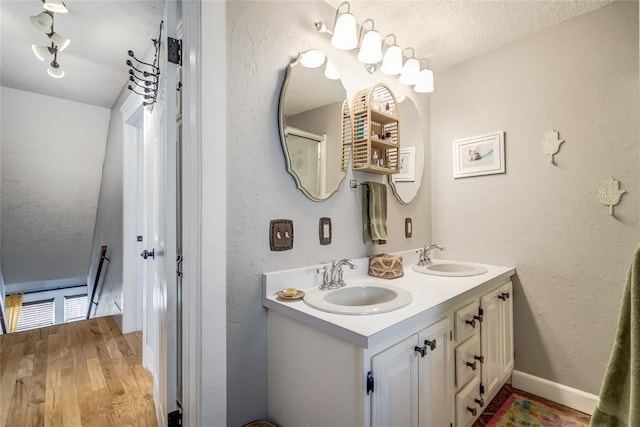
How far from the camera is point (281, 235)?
1.30 metres

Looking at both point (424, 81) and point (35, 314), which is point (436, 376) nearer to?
point (424, 81)

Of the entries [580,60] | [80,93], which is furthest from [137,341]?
[580,60]

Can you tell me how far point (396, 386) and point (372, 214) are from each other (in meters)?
0.93

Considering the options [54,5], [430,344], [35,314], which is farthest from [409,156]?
[35,314]

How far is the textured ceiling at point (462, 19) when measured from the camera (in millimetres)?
1554

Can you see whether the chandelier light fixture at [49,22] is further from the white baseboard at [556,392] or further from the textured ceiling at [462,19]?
the white baseboard at [556,392]

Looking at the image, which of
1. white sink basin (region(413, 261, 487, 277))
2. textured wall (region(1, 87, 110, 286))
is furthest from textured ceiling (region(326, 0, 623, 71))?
textured wall (region(1, 87, 110, 286))

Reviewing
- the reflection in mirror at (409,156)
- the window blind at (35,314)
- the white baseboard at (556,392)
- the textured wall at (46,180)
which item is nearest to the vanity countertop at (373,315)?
the reflection in mirror at (409,156)

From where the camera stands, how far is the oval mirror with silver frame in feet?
4.40

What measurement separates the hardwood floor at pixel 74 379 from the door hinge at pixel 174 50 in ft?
5.88

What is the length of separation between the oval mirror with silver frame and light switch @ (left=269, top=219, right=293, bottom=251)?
19cm

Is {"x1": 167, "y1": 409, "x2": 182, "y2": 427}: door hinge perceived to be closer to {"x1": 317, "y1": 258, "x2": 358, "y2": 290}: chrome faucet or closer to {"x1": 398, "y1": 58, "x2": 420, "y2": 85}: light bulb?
{"x1": 317, "y1": 258, "x2": 358, "y2": 290}: chrome faucet

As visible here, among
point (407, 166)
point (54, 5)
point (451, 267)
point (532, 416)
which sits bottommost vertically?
point (532, 416)

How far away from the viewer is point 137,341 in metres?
2.48
